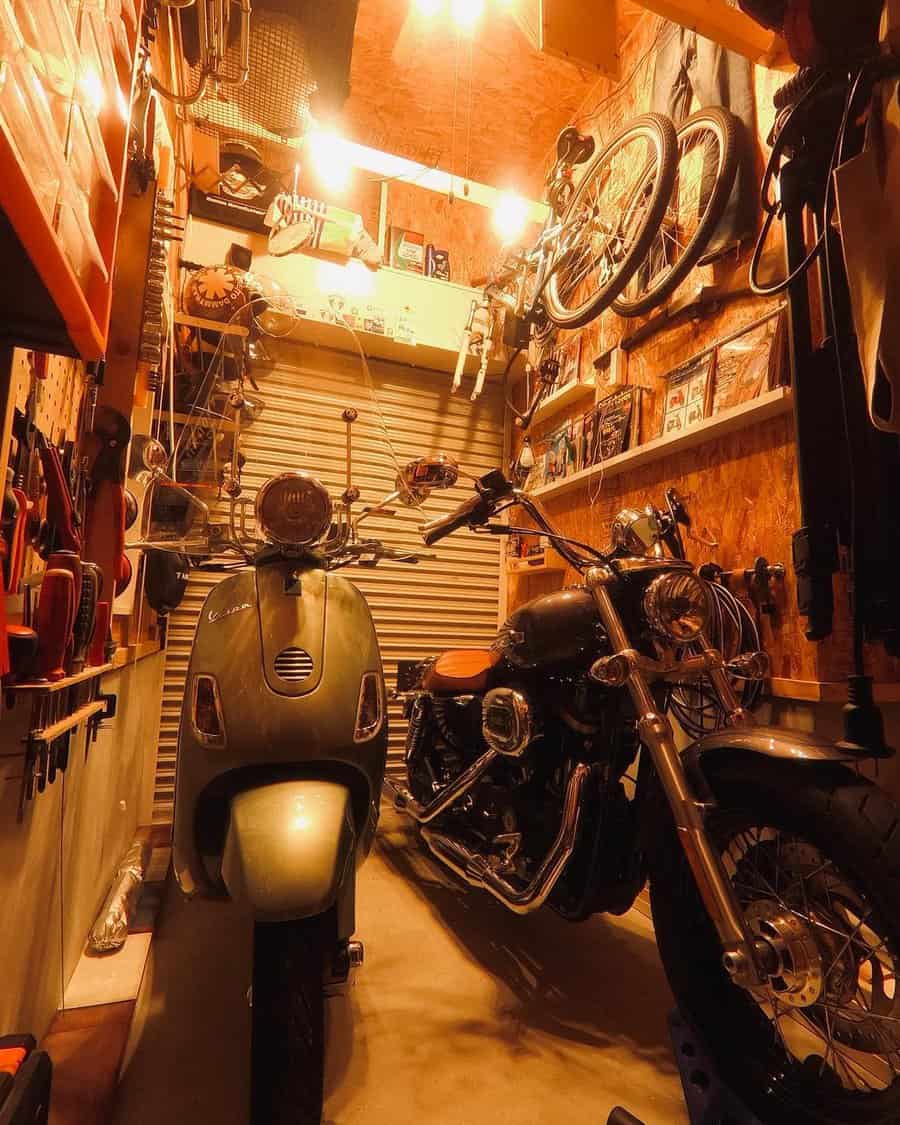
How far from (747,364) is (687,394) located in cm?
32

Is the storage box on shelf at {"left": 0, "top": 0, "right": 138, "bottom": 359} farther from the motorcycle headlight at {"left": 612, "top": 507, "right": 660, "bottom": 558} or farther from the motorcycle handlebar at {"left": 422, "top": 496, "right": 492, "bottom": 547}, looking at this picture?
the motorcycle headlight at {"left": 612, "top": 507, "right": 660, "bottom": 558}

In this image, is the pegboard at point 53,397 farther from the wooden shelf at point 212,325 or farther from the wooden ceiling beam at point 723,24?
the wooden ceiling beam at point 723,24

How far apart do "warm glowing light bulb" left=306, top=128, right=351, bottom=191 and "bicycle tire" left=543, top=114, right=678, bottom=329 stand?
139cm

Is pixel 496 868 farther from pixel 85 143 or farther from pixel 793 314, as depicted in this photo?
pixel 85 143

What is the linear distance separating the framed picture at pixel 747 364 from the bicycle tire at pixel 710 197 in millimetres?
411

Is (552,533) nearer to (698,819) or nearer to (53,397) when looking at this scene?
(698,819)

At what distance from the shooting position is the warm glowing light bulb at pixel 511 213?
3.56m

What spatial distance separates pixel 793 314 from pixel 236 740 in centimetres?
155

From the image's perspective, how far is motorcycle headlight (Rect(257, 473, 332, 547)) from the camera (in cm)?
132

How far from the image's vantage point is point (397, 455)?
4043mm

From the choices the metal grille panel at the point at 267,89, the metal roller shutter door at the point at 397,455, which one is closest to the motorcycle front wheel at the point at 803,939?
the metal roller shutter door at the point at 397,455

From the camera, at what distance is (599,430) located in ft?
9.45

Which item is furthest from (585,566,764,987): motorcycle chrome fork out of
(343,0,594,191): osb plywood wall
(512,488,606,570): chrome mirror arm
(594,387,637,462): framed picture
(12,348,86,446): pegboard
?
(343,0,594,191): osb plywood wall

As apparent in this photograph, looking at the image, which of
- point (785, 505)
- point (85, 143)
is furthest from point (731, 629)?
point (85, 143)
